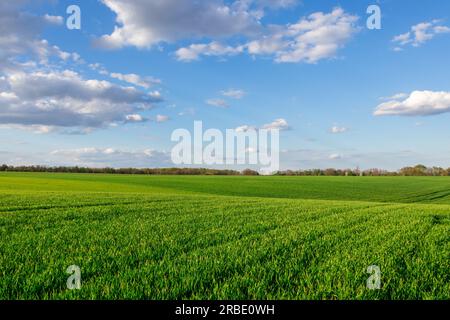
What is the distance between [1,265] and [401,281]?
21.9ft

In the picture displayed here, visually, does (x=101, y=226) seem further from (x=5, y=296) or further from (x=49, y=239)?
(x=5, y=296)

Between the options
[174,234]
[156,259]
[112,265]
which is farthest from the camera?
[174,234]

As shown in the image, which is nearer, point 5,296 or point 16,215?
point 5,296

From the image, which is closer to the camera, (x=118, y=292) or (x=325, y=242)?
(x=118, y=292)

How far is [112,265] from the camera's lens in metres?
6.65

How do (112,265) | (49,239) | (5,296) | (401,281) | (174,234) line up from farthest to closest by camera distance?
(174,234) → (49,239) → (112,265) → (401,281) → (5,296)

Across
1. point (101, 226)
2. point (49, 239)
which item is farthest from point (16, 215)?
point (49, 239)
